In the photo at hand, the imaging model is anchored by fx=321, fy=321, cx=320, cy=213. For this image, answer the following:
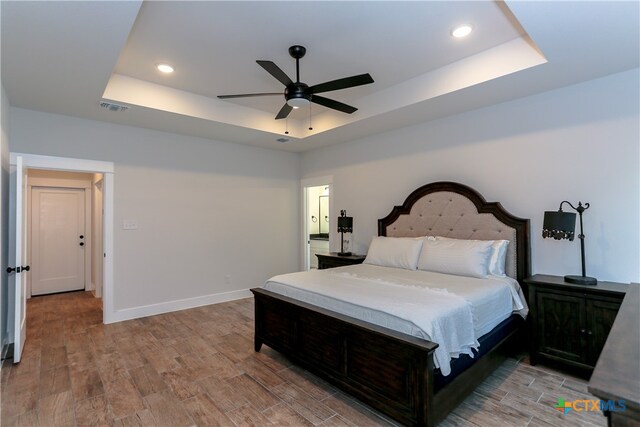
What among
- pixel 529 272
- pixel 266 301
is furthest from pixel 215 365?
pixel 529 272

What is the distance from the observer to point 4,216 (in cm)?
335

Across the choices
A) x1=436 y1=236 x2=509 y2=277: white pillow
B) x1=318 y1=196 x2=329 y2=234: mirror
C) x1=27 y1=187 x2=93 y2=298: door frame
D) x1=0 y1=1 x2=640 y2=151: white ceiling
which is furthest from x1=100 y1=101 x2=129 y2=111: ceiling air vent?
x1=318 y1=196 x2=329 y2=234: mirror

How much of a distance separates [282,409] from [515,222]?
2.95 m

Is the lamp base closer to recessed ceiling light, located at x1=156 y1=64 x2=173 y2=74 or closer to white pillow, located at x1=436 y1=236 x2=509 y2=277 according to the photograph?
white pillow, located at x1=436 y1=236 x2=509 y2=277

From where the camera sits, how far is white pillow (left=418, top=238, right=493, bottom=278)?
A: 3.26 meters

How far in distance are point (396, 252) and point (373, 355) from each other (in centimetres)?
190

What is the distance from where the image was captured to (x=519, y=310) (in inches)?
122

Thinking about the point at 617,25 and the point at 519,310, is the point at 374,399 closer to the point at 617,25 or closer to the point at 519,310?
the point at 519,310

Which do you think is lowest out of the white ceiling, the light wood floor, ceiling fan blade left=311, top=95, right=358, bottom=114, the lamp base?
the light wood floor

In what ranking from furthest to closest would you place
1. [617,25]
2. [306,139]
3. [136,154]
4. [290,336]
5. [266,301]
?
[306,139] → [136,154] → [266,301] → [290,336] → [617,25]

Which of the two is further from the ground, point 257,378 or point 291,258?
point 291,258

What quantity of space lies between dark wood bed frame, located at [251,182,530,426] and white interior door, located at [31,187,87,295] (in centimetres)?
482

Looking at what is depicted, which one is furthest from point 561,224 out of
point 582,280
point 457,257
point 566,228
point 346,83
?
point 346,83

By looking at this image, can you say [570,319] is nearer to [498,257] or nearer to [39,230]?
[498,257]
